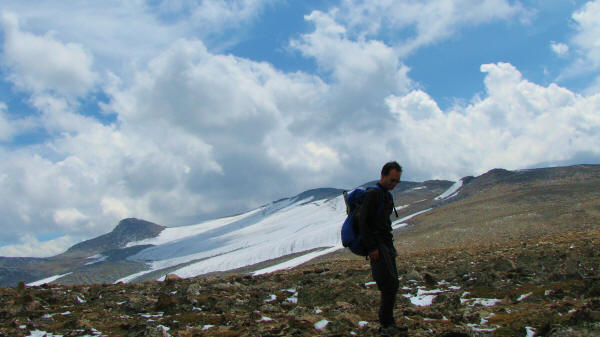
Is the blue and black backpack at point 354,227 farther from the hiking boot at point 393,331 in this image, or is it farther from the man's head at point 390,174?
the hiking boot at point 393,331

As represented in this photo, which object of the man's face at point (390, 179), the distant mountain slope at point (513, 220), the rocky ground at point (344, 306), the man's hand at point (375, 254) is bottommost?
the distant mountain slope at point (513, 220)

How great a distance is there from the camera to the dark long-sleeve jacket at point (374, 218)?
6914mm

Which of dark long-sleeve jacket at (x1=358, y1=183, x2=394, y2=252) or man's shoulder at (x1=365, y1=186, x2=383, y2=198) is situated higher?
man's shoulder at (x1=365, y1=186, x2=383, y2=198)

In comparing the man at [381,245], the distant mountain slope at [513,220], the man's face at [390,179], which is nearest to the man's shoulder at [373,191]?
the man at [381,245]

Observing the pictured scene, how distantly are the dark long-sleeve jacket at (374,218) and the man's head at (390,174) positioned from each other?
13 cm

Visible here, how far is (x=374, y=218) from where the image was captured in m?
7.07

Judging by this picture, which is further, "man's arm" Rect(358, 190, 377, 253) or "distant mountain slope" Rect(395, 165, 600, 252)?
"distant mountain slope" Rect(395, 165, 600, 252)

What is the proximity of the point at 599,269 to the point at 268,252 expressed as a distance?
445 feet

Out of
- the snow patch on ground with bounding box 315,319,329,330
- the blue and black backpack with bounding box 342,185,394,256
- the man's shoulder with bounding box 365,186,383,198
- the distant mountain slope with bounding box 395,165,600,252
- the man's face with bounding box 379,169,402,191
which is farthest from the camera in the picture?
the distant mountain slope with bounding box 395,165,600,252

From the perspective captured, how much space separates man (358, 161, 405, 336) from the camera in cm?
693

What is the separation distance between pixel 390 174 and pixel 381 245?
1272mm

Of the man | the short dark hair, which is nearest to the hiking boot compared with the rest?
the man

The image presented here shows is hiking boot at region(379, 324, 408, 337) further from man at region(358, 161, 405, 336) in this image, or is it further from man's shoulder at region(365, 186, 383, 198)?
man's shoulder at region(365, 186, 383, 198)

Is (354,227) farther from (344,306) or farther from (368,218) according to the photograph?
(344,306)
